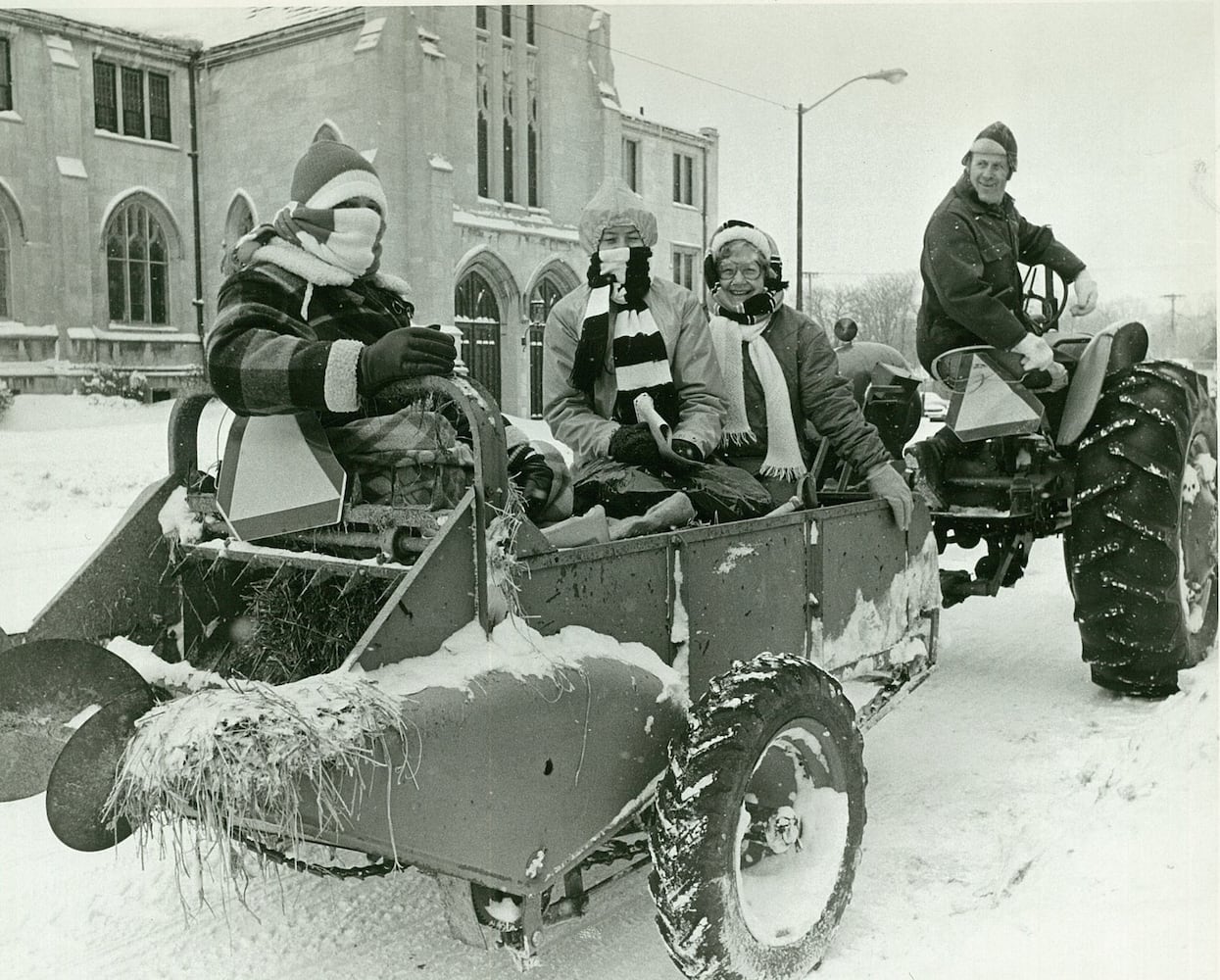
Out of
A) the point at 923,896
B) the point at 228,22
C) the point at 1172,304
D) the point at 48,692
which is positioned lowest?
the point at 923,896

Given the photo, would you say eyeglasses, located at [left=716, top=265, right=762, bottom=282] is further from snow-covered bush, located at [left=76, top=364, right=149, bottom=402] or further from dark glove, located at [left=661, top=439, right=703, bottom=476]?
snow-covered bush, located at [left=76, top=364, right=149, bottom=402]

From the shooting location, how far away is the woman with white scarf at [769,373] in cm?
458

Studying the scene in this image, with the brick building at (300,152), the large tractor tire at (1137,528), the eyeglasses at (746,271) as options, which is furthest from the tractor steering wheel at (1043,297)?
the brick building at (300,152)

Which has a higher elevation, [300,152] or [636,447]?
[300,152]

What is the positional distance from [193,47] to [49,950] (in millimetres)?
14602

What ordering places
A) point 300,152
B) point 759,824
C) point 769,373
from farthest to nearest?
1. point 300,152
2. point 769,373
3. point 759,824

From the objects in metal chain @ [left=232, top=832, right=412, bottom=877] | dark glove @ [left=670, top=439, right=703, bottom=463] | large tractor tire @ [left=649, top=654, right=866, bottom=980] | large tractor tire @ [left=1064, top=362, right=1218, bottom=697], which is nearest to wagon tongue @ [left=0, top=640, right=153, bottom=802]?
metal chain @ [left=232, top=832, right=412, bottom=877]

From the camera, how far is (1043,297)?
576 centimetres

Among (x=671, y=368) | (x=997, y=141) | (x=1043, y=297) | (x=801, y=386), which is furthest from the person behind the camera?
(x=1043, y=297)

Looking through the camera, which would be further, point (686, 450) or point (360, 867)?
point (686, 450)

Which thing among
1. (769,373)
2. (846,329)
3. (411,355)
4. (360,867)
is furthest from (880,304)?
(360,867)

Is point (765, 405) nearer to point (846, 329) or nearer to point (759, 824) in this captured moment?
point (759, 824)

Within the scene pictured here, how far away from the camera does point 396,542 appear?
273 cm

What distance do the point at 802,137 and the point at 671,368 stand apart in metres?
3.04
